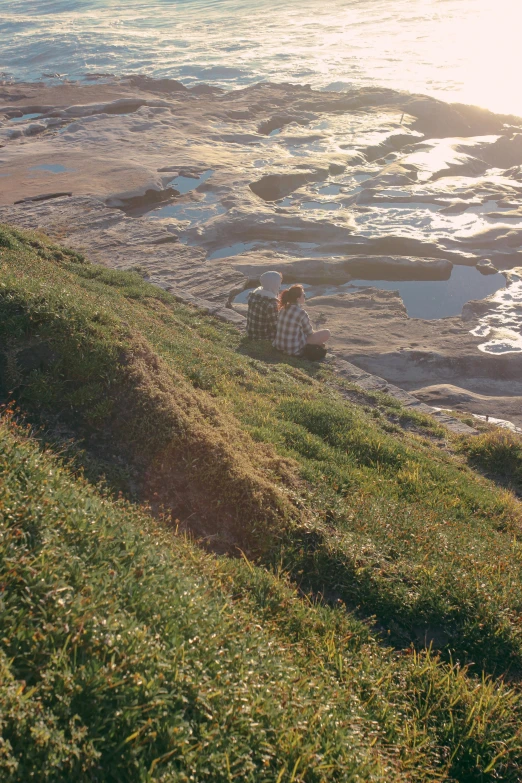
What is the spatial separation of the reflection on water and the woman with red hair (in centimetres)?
435

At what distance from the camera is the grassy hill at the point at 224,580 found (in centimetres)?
233

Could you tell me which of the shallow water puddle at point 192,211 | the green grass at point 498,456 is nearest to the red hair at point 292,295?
the green grass at point 498,456

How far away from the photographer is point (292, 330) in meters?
10.1

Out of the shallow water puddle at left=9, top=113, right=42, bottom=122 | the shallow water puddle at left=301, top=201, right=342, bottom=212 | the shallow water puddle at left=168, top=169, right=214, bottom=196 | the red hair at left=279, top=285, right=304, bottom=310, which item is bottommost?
the red hair at left=279, top=285, right=304, bottom=310

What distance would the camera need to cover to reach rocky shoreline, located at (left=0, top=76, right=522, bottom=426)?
13.0 metres

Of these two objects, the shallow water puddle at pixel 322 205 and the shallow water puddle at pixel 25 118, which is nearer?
the shallow water puddle at pixel 322 205

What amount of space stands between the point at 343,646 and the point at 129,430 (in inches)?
92.2

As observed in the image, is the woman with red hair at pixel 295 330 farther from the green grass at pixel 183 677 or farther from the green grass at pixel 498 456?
the green grass at pixel 183 677

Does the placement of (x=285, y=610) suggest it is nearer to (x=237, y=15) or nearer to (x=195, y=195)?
(x=195, y=195)

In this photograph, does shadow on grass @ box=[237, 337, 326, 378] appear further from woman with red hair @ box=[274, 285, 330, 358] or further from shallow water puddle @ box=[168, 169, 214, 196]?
shallow water puddle @ box=[168, 169, 214, 196]

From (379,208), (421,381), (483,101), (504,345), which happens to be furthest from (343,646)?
(483,101)

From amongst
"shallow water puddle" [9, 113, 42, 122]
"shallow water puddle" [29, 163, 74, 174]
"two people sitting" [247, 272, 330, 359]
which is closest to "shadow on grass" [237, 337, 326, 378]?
"two people sitting" [247, 272, 330, 359]

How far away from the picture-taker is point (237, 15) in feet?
211

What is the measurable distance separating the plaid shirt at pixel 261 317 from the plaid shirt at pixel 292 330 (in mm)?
244
